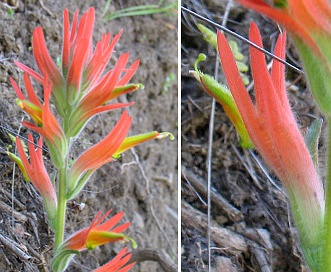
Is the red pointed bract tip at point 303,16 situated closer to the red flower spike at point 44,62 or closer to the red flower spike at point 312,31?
the red flower spike at point 312,31

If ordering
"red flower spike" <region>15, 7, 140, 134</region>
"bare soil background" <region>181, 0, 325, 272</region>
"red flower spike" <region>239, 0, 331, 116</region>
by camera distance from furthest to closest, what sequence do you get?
1. "bare soil background" <region>181, 0, 325, 272</region>
2. "red flower spike" <region>15, 7, 140, 134</region>
3. "red flower spike" <region>239, 0, 331, 116</region>

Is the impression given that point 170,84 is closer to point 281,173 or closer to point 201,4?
point 201,4

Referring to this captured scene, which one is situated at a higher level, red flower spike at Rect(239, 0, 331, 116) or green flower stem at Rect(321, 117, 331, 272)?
red flower spike at Rect(239, 0, 331, 116)

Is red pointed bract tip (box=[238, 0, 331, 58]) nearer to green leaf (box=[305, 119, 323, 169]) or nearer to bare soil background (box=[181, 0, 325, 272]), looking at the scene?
green leaf (box=[305, 119, 323, 169])

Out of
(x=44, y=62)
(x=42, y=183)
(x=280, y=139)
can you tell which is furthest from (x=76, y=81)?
(x=280, y=139)

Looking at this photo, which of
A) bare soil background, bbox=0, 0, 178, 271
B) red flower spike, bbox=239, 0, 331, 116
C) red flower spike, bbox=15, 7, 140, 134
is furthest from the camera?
bare soil background, bbox=0, 0, 178, 271

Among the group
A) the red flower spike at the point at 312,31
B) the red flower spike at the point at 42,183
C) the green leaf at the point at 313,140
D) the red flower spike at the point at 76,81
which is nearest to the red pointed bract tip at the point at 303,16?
the red flower spike at the point at 312,31

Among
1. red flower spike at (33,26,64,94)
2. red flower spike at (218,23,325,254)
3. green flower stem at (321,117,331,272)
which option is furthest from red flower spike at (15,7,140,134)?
green flower stem at (321,117,331,272)
